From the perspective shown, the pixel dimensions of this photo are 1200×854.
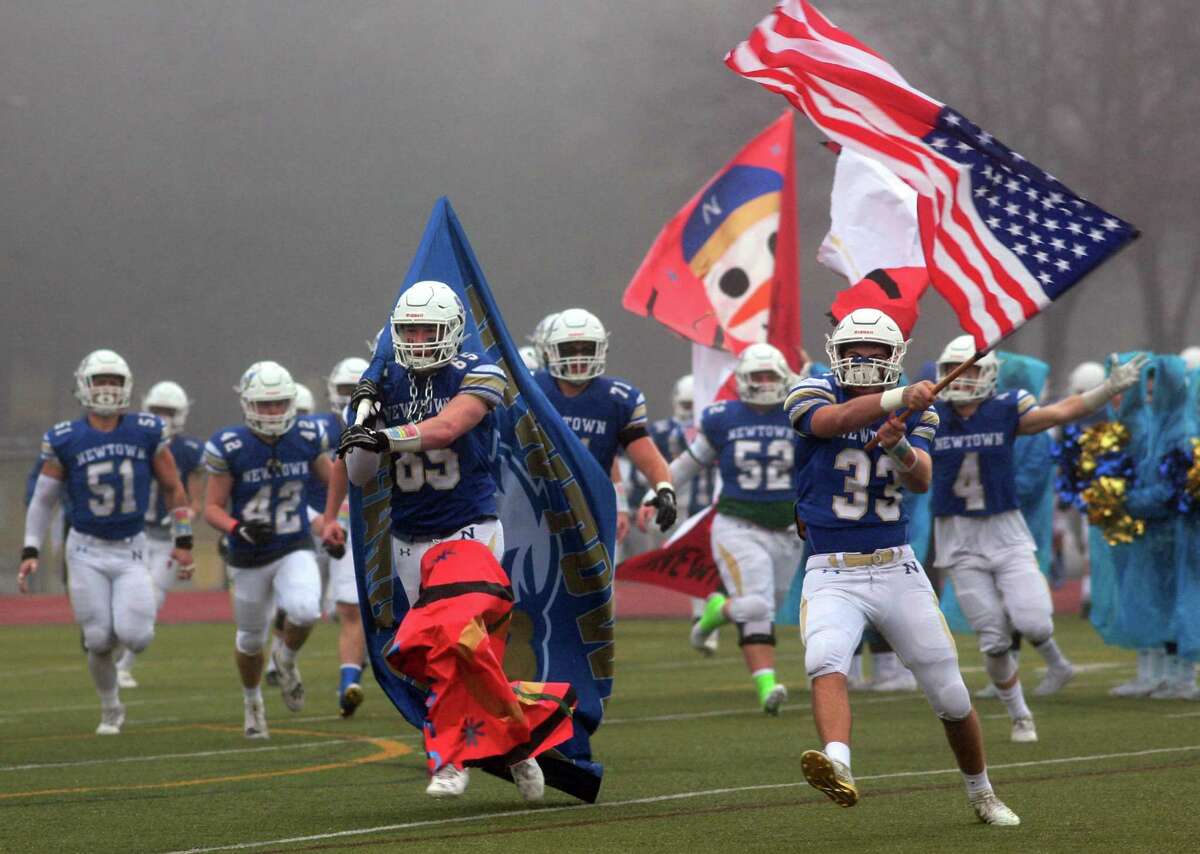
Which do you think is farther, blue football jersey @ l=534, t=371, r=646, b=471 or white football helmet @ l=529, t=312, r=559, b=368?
white football helmet @ l=529, t=312, r=559, b=368

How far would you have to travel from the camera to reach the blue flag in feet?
28.3

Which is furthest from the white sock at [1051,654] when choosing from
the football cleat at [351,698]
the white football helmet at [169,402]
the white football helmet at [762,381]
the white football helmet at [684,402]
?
the white football helmet at [684,402]

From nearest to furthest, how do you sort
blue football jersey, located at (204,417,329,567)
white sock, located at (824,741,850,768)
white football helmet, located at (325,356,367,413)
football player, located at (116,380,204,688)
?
white sock, located at (824,741,850,768) < blue football jersey, located at (204,417,329,567) < white football helmet, located at (325,356,367,413) < football player, located at (116,380,204,688)

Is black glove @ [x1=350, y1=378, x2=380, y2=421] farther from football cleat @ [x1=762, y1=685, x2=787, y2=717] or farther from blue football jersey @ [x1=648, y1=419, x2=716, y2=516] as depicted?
blue football jersey @ [x1=648, y1=419, x2=716, y2=516]

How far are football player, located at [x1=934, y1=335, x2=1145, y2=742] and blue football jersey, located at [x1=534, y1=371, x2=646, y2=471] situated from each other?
5.74 ft

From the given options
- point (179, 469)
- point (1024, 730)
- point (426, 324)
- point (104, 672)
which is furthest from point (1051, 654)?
point (179, 469)

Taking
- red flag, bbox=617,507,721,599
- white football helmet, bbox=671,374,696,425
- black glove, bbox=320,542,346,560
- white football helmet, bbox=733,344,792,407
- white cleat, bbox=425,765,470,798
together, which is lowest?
white cleat, bbox=425,765,470,798

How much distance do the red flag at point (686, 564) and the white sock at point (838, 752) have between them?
6908 mm

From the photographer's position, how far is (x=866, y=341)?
7.34 metres

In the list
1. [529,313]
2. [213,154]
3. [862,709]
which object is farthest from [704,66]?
[862,709]

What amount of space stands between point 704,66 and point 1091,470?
20.6 metres

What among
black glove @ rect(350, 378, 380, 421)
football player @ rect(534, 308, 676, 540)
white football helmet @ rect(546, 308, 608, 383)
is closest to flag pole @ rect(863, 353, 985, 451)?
black glove @ rect(350, 378, 380, 421)

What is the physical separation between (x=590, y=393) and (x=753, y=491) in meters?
1.91

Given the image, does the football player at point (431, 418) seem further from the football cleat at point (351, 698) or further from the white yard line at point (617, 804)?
the football cleat at point (351, 698)
